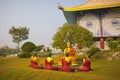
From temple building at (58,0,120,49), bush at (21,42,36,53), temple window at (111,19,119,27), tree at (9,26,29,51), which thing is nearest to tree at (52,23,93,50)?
bush at (21,42,36,53)

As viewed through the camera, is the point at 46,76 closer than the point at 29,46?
Yes

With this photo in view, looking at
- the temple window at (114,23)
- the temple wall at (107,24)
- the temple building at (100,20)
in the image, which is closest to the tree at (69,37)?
the temple building at (100,20)

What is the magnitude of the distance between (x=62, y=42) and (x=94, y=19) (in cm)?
1384

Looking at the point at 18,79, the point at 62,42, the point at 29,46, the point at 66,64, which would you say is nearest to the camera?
the point at 18,79

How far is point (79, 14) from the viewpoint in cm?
3294

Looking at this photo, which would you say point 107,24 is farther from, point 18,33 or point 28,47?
point 18,33

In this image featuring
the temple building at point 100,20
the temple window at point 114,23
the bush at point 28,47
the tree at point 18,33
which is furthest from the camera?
the tree at point 18,33

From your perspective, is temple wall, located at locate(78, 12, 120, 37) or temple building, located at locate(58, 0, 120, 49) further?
temple wall, located at locate(78, 12, 120, 37)

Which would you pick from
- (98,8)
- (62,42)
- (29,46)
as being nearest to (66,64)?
(62,42)

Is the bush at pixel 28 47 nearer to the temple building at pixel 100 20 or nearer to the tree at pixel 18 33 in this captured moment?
the tree at pixel 18 33

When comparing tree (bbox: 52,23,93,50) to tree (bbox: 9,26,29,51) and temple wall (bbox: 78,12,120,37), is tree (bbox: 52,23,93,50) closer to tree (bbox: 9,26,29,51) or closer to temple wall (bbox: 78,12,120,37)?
temple wall (bbox: 78,12,120,37)

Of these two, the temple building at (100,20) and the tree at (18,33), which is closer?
the temple building at (100,20)

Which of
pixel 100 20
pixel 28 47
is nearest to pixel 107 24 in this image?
pixel 100 20

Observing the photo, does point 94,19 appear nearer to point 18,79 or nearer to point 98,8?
point 98,8
